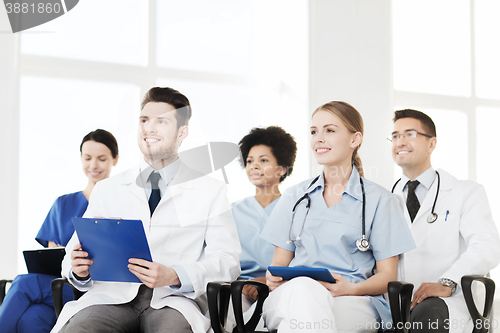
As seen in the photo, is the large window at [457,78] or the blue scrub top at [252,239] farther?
the large window at [457,78]

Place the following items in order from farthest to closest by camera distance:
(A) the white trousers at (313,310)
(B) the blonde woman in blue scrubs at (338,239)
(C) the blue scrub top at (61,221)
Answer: (C) the blue scrub top at (61,221) → (B) the blonde woman in blue scrubs at (338,239) → (A) the white trousers at (313,310)

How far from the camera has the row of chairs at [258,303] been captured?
172 centimetres

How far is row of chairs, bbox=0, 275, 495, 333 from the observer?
1.72 metres

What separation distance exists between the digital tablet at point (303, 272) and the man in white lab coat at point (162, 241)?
0.21 meters

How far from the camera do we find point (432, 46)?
167 inches

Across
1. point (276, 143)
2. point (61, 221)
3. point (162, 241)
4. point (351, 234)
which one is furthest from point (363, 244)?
point (61, 221)

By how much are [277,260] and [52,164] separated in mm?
2168

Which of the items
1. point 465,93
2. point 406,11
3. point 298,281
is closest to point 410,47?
point 406,11

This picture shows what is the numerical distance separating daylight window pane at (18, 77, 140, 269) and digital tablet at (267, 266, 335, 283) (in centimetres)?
218

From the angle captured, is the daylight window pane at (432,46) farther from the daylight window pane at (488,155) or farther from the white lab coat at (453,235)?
the white lab coat at (453,235)

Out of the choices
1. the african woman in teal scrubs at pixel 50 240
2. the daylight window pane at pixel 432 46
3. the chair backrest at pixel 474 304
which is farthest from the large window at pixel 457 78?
the african woman in teal scrubs at pixel 50 240

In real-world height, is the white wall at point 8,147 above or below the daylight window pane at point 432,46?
below

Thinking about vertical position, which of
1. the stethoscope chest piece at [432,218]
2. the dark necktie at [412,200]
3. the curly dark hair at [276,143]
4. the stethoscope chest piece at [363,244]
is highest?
the curly dark hair at [276,143]

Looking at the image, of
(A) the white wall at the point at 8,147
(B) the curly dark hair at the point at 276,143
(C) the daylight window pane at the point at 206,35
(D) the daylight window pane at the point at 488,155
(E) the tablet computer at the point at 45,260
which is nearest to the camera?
(E) the tablet computer at the point at 45,260
